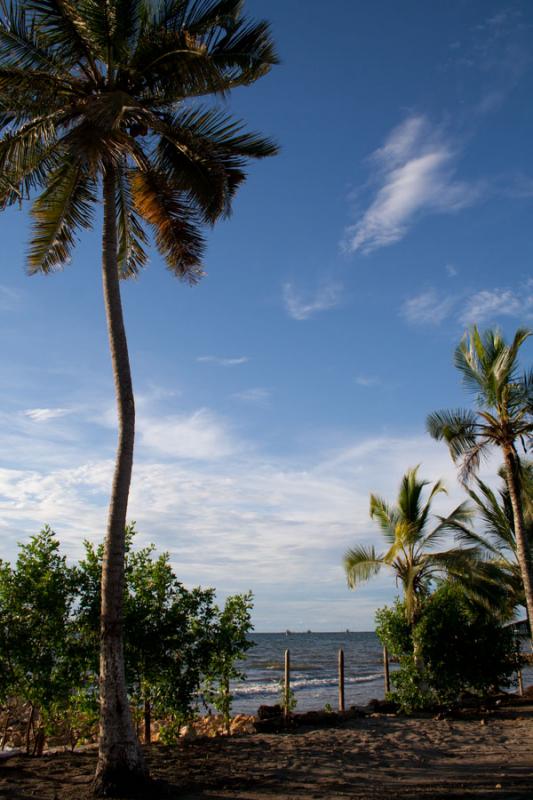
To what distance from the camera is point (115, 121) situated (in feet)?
28.9

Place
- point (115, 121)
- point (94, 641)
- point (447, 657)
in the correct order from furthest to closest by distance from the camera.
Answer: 1. point (447, 657)
2. point (94, 641)
3. point (115, 121)

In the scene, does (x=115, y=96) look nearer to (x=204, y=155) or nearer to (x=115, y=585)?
(x=204, y=155)

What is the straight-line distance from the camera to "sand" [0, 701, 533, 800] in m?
8.43

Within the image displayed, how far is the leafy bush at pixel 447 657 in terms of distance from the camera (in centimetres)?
1684

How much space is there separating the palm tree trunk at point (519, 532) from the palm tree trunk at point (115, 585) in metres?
11.2

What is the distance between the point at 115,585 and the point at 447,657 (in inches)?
447

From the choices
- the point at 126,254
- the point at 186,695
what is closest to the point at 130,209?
the point at 126,254

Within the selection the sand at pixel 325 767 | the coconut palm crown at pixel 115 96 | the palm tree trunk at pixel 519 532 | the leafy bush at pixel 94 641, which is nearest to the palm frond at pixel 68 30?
the coconut palm crown at pixel 115 96

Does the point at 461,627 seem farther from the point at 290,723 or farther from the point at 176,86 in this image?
the point at 176,86

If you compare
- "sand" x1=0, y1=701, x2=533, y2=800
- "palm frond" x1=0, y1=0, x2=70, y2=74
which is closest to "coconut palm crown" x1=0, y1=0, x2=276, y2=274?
"palm frond" x1=0, y1=0, x2=70, y2=74

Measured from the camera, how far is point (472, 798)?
313 inches

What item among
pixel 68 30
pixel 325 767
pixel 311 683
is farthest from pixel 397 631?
pixel 311 683

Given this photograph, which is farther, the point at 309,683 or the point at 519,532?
the point at 309,683

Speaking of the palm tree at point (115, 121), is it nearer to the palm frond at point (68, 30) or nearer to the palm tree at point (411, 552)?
the palm frond at point (68, 30)
